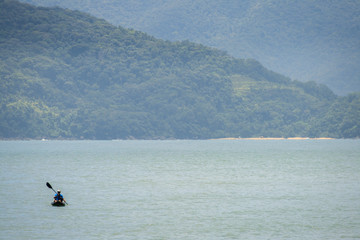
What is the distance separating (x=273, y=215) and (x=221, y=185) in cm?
2546

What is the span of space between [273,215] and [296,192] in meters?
17.9

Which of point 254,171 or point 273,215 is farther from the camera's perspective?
point 254,171

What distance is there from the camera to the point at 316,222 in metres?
51.2

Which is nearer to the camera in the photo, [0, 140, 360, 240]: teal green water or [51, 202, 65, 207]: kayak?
[0, 140, 360, 240]: teal green water

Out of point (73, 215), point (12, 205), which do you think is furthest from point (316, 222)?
point (12, 205)

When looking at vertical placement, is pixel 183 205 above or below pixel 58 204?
below

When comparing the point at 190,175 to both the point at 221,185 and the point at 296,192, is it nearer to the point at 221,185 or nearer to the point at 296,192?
the point at 221,185

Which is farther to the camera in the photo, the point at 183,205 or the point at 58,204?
the point at 183,205

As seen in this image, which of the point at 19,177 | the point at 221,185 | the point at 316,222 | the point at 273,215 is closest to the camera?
the point at 316,222

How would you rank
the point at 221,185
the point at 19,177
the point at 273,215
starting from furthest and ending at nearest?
the point at 19,177
the point at 221,185
the point at 273,215

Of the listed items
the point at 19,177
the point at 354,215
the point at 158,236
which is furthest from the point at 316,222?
the point at 19,177

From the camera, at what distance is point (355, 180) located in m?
84.2

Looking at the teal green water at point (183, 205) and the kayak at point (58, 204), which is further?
the kayak at point (58, 204)

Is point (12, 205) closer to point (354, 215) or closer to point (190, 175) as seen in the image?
point (354, 215)
